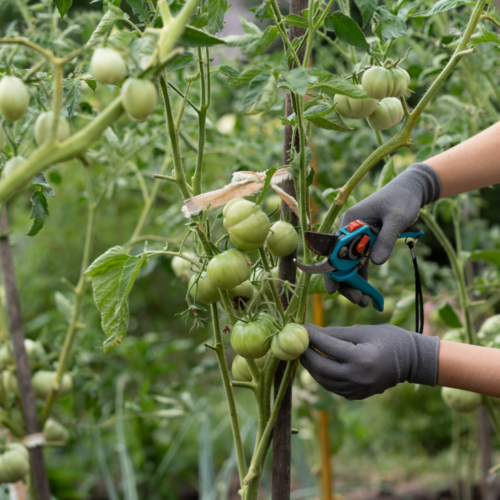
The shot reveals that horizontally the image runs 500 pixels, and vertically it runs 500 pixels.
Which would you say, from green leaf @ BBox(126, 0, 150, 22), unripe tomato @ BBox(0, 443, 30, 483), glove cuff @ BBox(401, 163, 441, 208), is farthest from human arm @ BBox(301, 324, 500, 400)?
unripe tomato @ BBox(0, 443, 30, 483)

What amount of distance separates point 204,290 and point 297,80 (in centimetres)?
29

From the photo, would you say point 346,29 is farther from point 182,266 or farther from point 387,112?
point 182,266

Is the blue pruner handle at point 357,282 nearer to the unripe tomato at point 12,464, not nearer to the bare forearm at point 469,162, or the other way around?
the bare forearm at point 469,162

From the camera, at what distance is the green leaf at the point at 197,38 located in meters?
0.43

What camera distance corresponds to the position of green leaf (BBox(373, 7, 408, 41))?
0.62 m

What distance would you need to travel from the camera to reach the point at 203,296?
24.8 inches

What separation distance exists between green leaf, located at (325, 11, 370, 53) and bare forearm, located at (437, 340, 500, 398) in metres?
0.45

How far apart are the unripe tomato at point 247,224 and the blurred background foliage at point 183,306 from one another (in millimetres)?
461

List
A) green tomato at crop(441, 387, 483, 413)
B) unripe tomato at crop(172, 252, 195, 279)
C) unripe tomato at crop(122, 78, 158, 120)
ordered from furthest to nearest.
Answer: green tomato at crop(441, 387, 483, 413) < unripe tomato at crop(172, 252, 195, 279) < unripe tomato at crop(122, 78, 158, 120)

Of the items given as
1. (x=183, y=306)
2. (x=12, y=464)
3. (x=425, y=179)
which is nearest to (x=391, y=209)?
(x=425, y=179)

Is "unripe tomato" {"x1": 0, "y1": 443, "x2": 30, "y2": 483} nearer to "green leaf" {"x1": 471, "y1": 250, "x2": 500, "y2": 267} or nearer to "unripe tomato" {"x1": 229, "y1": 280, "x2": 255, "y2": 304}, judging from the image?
"unripe tomato" {"x1": 229, "y1": 280, "x2": 255, "y2": 304}

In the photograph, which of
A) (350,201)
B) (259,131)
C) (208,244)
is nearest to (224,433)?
(259,131)

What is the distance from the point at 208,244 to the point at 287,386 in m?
0.22

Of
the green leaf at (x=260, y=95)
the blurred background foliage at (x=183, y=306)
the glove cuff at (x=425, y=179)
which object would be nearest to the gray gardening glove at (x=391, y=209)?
the glove cuff at (x=425, y=179)
